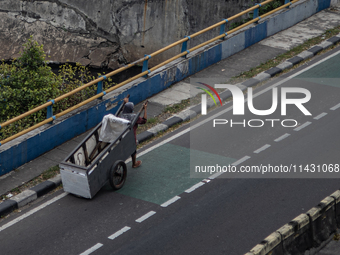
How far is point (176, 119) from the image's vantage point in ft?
45.3

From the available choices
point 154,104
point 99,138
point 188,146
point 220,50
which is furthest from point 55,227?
point 220,50

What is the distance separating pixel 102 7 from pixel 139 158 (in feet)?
43.4

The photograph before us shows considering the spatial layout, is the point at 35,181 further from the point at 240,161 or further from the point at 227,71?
the point at 227,71

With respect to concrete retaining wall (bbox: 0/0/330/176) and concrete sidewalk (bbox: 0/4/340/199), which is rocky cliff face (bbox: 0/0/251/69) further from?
concrete sidewalk (bbox: 0/4/340/199)

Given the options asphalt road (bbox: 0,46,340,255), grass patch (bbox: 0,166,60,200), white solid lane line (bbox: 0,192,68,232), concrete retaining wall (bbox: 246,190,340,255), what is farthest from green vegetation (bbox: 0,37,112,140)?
concrete retaining wall (bbox: 246,190,340,255)

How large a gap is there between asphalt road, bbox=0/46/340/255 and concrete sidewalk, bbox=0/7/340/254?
0.38 metres

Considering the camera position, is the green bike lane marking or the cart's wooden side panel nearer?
the cart's wooden side panel

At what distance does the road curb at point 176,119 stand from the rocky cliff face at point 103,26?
16.9ft

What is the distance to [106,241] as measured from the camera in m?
9.54

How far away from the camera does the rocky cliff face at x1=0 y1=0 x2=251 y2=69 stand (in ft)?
72.7

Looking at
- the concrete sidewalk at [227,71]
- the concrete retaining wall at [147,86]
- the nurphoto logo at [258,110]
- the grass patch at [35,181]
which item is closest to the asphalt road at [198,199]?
the nurphoto logo at [258,110]

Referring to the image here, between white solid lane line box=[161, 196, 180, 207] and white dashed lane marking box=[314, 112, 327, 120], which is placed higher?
white dashed lane marking box=[314, 112, 327, 120]

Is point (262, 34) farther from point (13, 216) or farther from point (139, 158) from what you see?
point (13, 216)

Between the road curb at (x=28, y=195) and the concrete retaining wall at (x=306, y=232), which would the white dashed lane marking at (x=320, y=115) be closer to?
the concrete retaining wall at (x=306, y=232)
